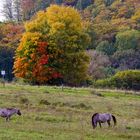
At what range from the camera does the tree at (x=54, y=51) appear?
70125 mm

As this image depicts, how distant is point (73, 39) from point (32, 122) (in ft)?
147

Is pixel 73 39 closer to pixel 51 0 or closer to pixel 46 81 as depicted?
pixel 46 81

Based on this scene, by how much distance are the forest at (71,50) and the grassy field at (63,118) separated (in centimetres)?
2367

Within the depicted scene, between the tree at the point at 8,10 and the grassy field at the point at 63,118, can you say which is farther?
the tree at the point at 8,10

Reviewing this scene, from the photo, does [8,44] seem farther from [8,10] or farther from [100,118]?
[100,118]

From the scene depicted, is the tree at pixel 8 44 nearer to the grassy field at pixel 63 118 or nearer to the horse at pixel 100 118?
the grassy field at pixel 63 118

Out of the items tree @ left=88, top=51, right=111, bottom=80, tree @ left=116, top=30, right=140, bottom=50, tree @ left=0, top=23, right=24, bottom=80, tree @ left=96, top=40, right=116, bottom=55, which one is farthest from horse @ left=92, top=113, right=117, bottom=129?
tree @ left=116, top=30, right=140, bottom=50

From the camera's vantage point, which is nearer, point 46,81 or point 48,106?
point 48,106

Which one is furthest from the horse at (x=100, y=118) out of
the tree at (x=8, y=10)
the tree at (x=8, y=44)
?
the tree at (x=8, y=10)

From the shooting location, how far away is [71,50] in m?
72.1

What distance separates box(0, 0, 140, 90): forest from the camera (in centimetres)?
7075

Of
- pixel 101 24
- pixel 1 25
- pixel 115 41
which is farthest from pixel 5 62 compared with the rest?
pixel 101 24

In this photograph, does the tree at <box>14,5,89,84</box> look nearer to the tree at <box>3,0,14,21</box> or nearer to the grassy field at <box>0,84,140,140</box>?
the grassy field at <box>0,84,140,140</box>

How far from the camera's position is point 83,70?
72.5 meters
